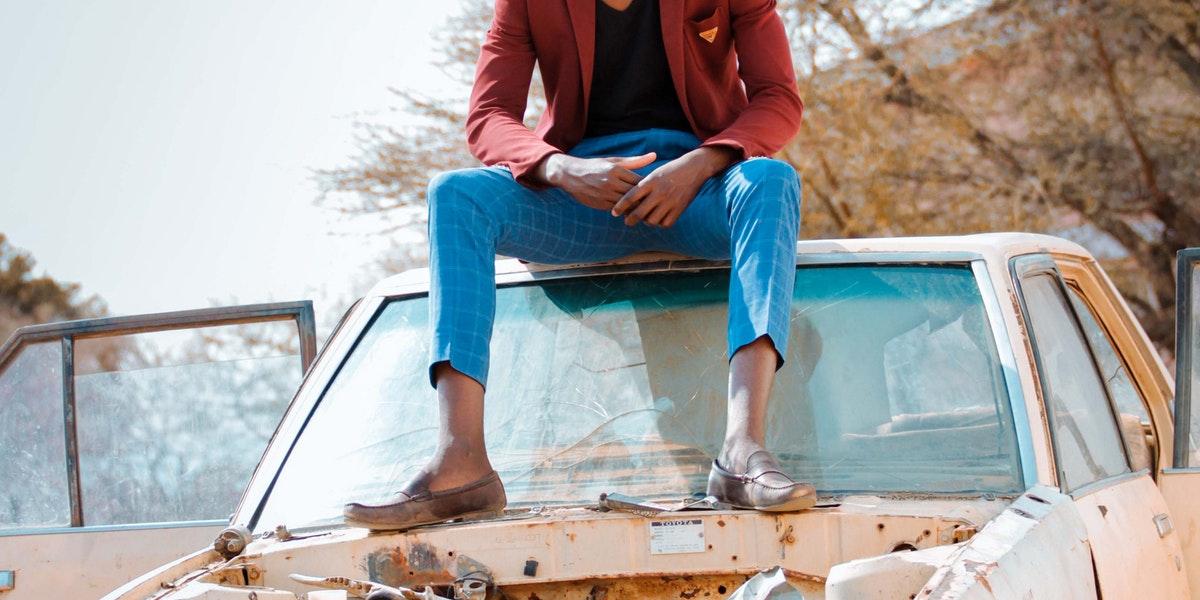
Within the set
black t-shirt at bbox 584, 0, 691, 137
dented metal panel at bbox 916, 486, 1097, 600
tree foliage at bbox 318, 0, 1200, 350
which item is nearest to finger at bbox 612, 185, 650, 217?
black t-shirt at bbox 584, 0, 691, 137

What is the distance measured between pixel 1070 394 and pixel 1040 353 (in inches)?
11.5

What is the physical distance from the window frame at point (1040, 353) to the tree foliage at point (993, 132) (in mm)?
9121

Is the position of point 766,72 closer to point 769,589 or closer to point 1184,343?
point 1184,343

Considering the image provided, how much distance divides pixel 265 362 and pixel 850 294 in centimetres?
200

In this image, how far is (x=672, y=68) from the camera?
362cm

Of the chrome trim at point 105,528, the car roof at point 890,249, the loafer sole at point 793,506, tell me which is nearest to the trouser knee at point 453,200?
the car roof at point 890,249

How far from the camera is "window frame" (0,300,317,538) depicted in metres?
4.12

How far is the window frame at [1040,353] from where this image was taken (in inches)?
116

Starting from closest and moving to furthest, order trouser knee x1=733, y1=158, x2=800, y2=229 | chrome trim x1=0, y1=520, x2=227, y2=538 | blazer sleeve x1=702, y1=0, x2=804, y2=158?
trouser knee x1=733, y1=158, x2=800, y2=229 → blazer sleeve x1=702, y1=0, x2=804, y2=158 → chrome trim x1=0, y1=520, x2=227, y2=538

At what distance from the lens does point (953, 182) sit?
44.1 ft

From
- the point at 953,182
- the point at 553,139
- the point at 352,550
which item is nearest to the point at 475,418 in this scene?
the point at 352,550

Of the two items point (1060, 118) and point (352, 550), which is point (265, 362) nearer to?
point (352, 550)

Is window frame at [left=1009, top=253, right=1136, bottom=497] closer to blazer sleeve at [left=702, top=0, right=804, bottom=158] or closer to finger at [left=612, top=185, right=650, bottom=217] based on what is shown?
blazer sleeve at [left=702, top=0, right=804, bottom=158]

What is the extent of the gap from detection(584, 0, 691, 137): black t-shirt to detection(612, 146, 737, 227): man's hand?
1.47 ft
